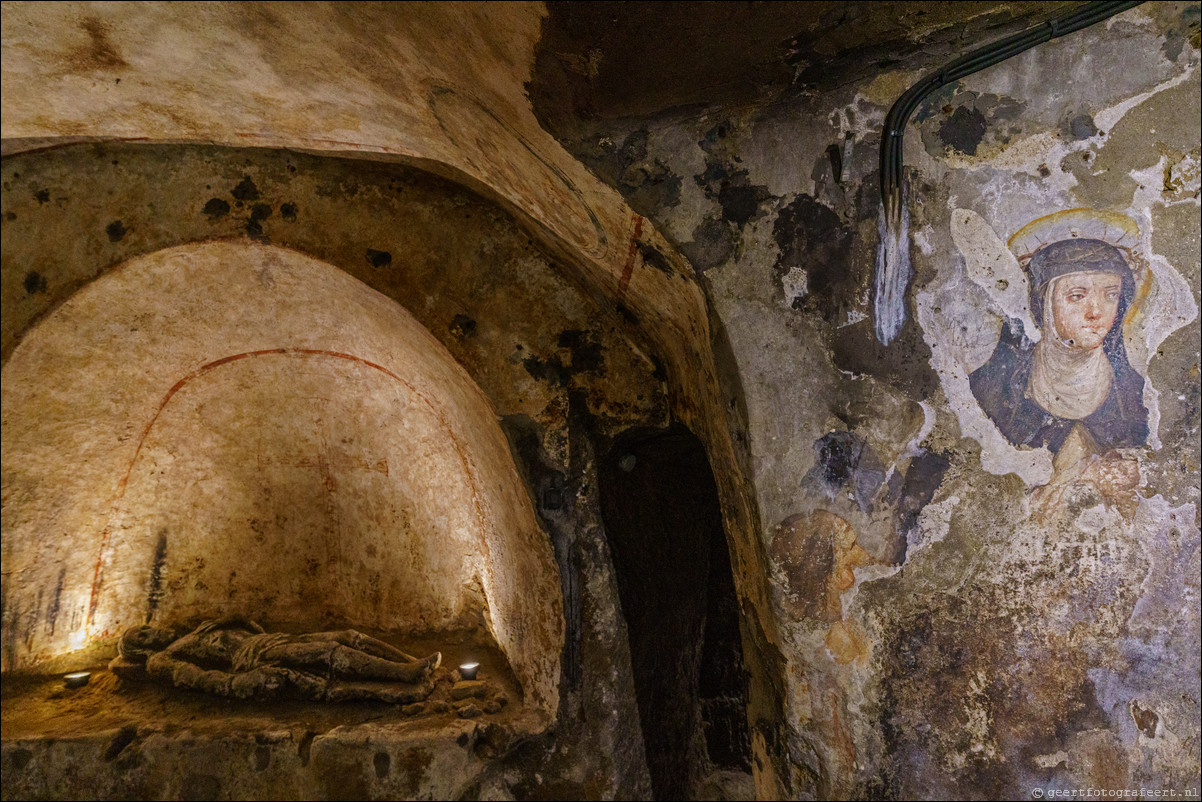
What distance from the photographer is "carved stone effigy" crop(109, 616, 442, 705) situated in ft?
13.5

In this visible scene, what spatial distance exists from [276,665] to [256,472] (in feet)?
4.53

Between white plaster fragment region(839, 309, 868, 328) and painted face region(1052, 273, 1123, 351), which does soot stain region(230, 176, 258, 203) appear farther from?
painted face region(1052, 273, 1123, 351)

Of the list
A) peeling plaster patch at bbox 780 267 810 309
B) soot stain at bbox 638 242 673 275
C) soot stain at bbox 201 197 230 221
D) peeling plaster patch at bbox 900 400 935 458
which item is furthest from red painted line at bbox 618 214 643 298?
soot stain at bbox 201 197 230 221

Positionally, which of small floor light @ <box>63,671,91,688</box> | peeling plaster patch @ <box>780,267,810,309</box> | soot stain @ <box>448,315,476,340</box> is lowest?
small floor light @ <box>63,671,91,688</box>

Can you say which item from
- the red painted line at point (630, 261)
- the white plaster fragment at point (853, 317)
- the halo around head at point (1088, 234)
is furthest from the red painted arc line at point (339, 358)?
the halo around head at point (1088, 234)

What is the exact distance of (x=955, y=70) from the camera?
94.0 inches

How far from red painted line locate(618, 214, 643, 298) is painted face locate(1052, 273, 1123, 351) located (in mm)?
1345

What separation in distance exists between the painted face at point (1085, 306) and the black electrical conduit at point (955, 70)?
21.1 inches

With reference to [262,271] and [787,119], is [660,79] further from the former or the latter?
[262,271]

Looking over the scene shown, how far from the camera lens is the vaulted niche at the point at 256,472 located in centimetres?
387

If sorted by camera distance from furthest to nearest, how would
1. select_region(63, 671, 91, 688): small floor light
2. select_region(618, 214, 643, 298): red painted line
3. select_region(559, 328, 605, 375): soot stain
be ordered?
1. select_region(63, 671, 91, 688): small floor light
2. select_region(559, 328, 605, 375): soot stain
3. select_region(618, 214, 643, 298): red painted line

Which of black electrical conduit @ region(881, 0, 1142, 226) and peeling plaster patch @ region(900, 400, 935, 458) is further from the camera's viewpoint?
peeling plaster patch @ region(900, 400, 935, 458)

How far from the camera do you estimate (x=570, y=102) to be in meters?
2.52

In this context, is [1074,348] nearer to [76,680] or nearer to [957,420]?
[957,420]
